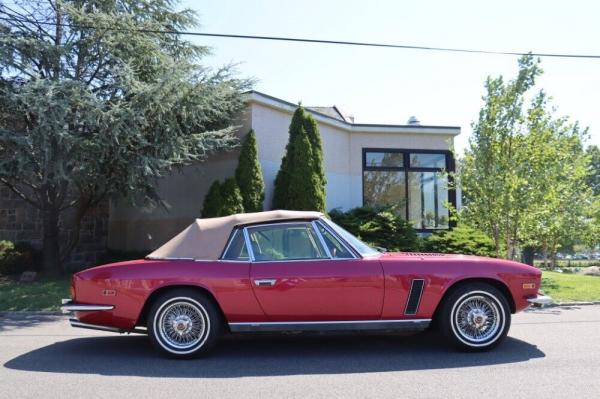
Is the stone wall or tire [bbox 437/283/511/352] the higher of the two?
the stone wall

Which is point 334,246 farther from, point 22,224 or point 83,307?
point 22,224

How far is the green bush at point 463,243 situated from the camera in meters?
13.4

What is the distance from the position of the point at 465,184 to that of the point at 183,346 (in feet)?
28.9

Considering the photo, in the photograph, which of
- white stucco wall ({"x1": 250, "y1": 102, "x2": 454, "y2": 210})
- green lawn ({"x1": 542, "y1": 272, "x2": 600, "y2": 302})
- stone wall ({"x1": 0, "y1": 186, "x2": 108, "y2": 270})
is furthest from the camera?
stone wall ({"x1": 0, "y1": 186, "x2": 108, "y2": 270})

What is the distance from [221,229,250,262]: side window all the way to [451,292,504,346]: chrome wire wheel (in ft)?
7.36

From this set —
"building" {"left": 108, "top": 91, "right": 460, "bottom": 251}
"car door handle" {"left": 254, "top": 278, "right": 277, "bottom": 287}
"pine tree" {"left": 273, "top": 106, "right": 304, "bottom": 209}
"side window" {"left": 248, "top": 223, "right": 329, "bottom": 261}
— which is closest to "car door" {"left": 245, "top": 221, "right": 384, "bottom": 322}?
"car door handle" {"left": 254, "top": 278, "right": 277, "bottom": 287}

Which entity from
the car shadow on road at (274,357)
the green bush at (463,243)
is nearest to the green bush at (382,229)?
the green bush at (463,243)

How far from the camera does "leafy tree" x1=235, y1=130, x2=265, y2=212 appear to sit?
12.5 m

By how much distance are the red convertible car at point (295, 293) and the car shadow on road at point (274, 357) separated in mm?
256

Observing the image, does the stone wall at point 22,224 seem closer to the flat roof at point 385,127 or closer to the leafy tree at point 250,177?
the leafy tree at point 250,177

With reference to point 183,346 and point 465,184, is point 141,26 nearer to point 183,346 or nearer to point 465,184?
point 465,184

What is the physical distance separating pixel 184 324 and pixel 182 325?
0.02 metres

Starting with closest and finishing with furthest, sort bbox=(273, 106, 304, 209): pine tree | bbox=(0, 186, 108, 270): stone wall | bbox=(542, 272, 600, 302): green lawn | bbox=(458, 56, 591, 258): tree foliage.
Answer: bbox=(542, 272, 600, 302): green lawn → bbox=(458, 56, 591, 258): tree foliage → bbox=(273, 106, 304, 209): pine tree → bbox=(0, 186, 108, 270): stone wall

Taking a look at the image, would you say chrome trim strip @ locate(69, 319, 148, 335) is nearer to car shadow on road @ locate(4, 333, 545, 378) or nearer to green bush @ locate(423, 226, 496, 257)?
car shadow on road @ locate(4, 333, 545, 378)
